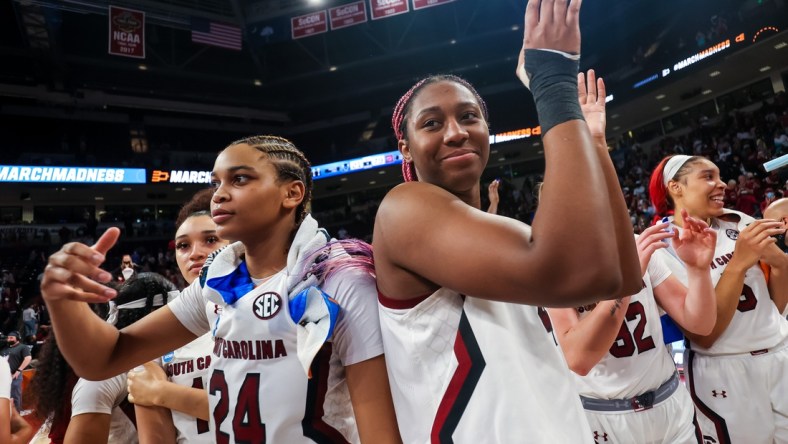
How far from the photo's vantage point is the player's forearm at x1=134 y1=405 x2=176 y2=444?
5.92 ft

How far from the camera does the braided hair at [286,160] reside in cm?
171

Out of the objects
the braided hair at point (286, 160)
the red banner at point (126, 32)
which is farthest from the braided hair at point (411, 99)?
the red banner at point (126, 32)

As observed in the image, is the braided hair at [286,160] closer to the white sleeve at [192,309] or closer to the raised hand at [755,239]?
the white sleeve at [192,309]

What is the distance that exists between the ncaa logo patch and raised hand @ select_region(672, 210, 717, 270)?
1894 mm

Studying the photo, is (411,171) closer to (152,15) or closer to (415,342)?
(415,342)

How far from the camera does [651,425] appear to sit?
2.14 meters

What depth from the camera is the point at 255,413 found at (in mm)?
1435

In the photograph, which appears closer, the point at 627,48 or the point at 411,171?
the point at 411,171

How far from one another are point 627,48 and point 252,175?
20.1m

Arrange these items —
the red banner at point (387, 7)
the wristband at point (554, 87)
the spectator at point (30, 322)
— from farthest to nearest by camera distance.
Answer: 1. the red banner at point (387, 7)
2. the spectator at point (30, 322)
3. the wristband at point (554, 87)

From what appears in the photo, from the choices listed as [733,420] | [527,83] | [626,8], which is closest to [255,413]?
[527,83]

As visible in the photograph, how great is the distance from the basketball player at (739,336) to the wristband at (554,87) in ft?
5.95

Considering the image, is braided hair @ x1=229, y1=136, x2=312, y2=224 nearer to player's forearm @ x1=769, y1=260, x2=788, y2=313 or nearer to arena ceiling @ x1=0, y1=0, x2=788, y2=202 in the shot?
player's forearm @ x1=769, y1=260, x2=788, y2=313

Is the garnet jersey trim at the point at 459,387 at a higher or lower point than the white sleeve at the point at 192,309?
lower
